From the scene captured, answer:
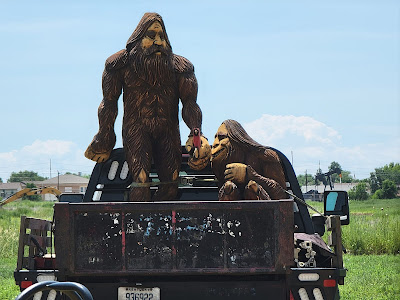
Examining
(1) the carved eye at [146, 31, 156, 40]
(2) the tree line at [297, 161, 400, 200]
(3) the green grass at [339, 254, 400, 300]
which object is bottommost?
(3) the green grass at [339, 254, 400, 300]

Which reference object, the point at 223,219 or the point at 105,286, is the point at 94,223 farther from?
the point at 223,219

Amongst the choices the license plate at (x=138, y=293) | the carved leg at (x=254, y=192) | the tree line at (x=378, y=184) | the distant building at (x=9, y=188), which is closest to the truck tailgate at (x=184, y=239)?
the license plate at (x=138, y=293)

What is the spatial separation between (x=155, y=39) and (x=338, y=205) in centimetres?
220

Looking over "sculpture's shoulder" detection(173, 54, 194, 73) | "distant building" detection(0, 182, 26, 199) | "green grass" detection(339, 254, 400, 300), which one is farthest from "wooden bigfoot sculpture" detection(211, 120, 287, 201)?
"distant building" detection(0, 182, 26, 199)

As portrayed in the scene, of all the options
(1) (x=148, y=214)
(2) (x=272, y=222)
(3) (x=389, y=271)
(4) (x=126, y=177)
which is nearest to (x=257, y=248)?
(2) (x=272, y=222)

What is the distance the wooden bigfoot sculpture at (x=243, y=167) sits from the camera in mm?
6293

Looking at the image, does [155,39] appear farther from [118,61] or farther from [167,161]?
[167,161]

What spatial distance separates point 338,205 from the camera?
677 centimetres

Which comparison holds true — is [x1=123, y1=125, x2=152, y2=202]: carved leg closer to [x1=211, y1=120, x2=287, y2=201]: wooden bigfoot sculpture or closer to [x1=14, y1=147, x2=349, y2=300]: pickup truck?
[x1=211, y1=120, x2=287, y2=201]: wooden bigfoot sculpture

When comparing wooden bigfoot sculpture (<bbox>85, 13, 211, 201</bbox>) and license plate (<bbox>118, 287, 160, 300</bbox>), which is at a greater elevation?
wooden bigfoot sculpture (<bbox>85, 13, 211, 201</bbox>)

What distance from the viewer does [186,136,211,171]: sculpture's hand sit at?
6.64 m

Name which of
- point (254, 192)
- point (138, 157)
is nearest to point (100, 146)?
point (138, 157)

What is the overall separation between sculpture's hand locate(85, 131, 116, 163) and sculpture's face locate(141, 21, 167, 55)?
0.93 m

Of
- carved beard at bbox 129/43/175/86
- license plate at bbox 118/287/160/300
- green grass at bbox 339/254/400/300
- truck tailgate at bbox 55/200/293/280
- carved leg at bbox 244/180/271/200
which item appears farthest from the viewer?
green grass at bbox 339/254/400/300
